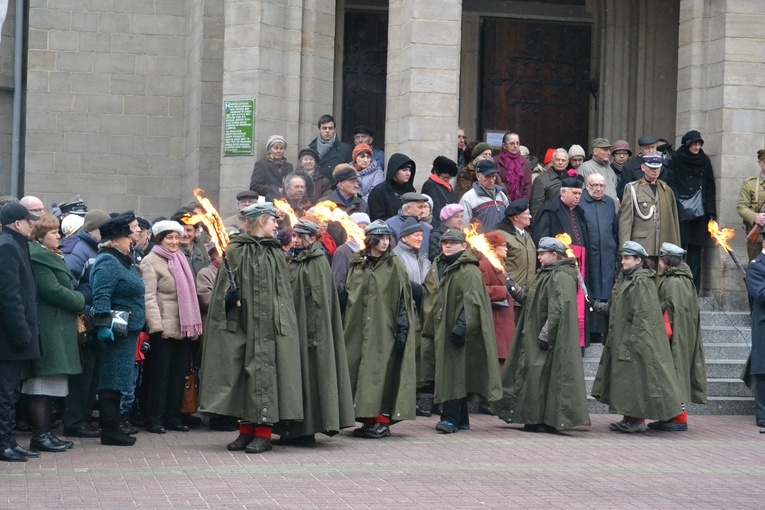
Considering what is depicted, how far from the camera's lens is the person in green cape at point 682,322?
13414 mm

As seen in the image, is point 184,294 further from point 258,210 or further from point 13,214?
point 13,214

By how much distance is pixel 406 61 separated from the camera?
1614cm

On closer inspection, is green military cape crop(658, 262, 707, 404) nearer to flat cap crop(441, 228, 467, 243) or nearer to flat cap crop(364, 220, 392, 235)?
flat cap crop(441, 228, 467, 243)

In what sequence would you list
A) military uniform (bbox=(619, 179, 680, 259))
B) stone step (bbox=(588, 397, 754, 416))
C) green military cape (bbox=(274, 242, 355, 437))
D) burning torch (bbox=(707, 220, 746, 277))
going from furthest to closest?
military uniform (bbox=(619, 179, 680, 259)) < burning torch (bbox=(707, 220, 746, 277)) < stone step (bbox=(588, 397, 754, 416)) < green military cape (bbox=(274, 242, 355, 437))

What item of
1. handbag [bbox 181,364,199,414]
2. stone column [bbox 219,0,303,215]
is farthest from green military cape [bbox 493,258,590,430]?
stone column [bbox 219,0,303,215]

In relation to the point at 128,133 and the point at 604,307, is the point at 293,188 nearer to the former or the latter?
the point at 604,307

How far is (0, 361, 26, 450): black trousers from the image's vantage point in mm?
10031

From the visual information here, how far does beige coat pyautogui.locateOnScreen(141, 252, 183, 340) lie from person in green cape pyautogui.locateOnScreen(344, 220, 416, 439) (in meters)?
1.50

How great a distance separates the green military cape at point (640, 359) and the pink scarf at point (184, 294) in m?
3.90

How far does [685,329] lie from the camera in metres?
13.5

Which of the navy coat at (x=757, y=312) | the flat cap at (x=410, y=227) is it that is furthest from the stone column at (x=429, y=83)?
the navy coat at (x=757, y=312)

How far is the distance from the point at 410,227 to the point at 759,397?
3916mm

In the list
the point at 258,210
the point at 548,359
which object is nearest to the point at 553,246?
the point at 548,359

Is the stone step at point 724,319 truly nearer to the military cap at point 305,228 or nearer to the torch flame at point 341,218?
the torch flame at point 341,218
